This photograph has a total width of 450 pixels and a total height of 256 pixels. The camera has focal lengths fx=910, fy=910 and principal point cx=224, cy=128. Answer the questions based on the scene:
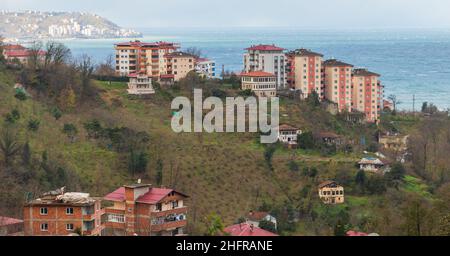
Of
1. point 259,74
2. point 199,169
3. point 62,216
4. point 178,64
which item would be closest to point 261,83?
point 259,74

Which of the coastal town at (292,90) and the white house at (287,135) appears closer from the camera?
the coastal town at (292,90)

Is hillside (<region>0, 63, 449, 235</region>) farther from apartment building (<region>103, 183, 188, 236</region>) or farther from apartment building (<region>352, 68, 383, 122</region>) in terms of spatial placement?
apartment building (<region>352, 68, 383, 122</region>)

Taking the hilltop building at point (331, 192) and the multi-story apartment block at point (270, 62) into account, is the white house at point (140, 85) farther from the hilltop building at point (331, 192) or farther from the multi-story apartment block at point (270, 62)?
the hilltop building at point (331, 192)

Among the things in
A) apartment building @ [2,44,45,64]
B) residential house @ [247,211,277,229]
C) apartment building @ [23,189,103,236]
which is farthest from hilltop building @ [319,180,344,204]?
apartment building @ [2,44,45,64]

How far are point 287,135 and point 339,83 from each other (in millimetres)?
5124

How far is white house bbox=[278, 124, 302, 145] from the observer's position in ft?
65.4

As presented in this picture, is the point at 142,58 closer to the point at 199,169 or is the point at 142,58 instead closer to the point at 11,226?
the point at 199,169

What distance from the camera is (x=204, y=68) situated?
25.9m

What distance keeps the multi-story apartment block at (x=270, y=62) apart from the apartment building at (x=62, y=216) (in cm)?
1420

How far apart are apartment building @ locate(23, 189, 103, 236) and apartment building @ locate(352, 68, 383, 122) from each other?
14892mm

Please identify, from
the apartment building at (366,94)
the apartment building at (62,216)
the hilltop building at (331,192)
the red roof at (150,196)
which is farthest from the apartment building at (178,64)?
the apartment building at (62,216)

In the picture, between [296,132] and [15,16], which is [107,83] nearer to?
[296,132]

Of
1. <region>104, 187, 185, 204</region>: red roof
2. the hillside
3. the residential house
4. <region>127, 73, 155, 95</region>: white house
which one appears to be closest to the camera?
<region>104, 187, 185, 204</region>: red roof

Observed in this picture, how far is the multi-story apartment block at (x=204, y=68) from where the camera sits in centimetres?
2493
